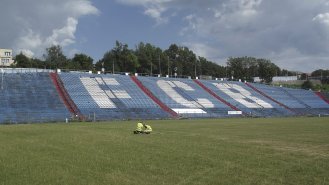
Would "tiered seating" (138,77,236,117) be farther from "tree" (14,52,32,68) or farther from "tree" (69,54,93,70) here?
"tree" (14,52,32,68)

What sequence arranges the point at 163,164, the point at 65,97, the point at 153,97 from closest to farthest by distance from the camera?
the point at 163,164 → the point at 65,97 → the point at 153,97

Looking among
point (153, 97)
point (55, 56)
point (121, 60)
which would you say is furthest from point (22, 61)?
point (153, 97)

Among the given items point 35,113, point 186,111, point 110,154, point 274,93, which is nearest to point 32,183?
point 110,154

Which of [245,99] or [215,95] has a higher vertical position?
[215,95]

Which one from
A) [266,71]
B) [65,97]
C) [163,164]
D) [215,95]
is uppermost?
[266,71]

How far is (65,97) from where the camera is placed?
74.5 metres

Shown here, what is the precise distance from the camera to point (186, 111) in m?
81.8

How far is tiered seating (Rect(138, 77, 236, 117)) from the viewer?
83.1m

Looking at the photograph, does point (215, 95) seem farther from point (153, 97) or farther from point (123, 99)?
point (123, 99)

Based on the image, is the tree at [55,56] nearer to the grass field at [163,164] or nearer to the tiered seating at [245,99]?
the tiered seating at [245,99]

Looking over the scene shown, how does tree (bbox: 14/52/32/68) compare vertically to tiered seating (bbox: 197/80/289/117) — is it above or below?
above

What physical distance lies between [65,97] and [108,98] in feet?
26.6

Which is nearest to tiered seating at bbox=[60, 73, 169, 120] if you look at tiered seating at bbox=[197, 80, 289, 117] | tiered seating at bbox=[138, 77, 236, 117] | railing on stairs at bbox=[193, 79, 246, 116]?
tiered seating at bbox=[138, 77, 236, 117]

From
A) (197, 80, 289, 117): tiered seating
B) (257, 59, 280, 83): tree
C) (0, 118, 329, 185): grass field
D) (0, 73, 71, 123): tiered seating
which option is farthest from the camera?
(257, 59, 280, 83): tree
